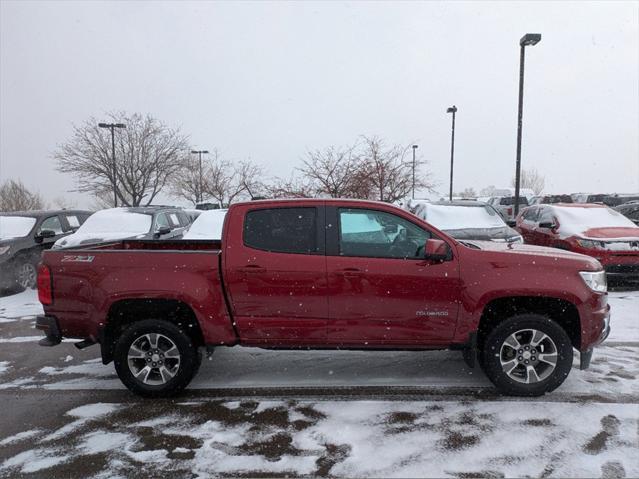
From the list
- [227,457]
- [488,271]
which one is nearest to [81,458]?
[227,457]

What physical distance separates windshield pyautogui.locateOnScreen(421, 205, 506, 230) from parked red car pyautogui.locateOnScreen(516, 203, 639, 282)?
1.00 m

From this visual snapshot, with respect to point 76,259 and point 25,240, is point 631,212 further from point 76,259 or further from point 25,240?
point 25,240

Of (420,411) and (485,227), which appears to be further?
(485,227)

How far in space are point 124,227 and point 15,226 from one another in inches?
87.8

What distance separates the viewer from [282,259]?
14.1ft

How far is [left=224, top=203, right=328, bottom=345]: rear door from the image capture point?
4266mm

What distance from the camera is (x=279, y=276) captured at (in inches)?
168

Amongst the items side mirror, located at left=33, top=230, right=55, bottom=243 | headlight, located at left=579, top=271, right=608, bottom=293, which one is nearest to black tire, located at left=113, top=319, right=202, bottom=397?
headlight, located at left=579, top=271, right=608, bottom=293

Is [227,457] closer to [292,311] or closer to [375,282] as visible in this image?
[292,311]

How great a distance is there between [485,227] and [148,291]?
7.70 meters

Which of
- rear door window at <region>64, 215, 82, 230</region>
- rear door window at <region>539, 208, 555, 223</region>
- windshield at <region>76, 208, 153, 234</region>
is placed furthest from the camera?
rear door window at <region>64, 215, 82, 230</region>

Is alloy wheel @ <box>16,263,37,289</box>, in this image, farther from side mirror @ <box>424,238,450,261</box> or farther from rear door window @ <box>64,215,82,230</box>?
side mirror @ <box>424,238,450,261</box>

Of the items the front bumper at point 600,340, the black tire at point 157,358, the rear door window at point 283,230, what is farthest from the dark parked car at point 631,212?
the black tire at point 157,358

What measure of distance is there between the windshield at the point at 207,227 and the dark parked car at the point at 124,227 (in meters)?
1.10
